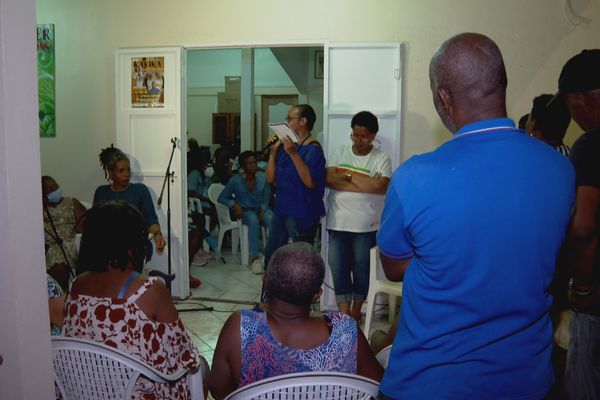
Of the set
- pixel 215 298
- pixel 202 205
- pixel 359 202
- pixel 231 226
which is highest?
pixel 359 202

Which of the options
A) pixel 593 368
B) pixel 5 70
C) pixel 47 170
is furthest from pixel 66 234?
pixel 593 368

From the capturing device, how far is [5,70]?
78cm

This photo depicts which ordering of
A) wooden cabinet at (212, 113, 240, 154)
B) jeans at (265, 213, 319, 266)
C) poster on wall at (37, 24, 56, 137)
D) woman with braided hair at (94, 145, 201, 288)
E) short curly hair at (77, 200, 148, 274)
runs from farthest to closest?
wooden cabinet at (212, 113, 240, 154) < poster on wall at (37, 24, 56, 137) < woman with braided hair at (94, 145, 201, 288) < jeans at (265, 213, 319, 266) < short curly hair at (77, 200, 148, 274)

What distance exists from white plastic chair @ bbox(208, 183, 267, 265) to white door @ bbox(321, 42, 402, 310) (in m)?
1.85

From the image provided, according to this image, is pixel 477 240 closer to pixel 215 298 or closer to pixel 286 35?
pixel 286 35

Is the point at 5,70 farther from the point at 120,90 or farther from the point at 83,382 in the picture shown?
the point at 120,90

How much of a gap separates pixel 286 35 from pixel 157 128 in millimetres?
1344

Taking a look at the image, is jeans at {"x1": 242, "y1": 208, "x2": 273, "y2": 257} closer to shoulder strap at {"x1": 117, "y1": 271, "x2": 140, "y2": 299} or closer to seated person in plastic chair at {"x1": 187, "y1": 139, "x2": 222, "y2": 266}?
seated person in plastic chair at {"x1": 187, "y1": 139, "x2": 222, "y2": 266}

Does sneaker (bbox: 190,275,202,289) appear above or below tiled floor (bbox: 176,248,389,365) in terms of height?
above

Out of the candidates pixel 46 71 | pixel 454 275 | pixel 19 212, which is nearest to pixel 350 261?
pixel 454 275

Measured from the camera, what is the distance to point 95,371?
139 cm

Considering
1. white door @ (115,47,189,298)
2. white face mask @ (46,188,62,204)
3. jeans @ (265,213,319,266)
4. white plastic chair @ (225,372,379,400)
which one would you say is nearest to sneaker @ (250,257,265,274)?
white door @ (115,47,189,298)

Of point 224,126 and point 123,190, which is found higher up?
point 224,126

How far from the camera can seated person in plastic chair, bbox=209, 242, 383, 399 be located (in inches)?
54.3
